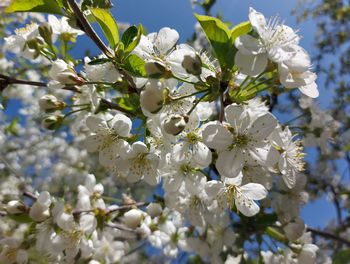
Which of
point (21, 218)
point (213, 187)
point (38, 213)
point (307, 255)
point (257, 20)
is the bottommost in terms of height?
point (307, 255)

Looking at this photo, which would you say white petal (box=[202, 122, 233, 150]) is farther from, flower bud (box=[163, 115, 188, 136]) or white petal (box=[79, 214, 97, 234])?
white petal (box=[79, 214, 97, 234])

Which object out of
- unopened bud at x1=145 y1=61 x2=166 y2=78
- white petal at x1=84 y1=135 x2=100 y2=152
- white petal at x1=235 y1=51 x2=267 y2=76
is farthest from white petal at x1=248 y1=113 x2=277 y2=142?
white petal at x1=84 y1=135 x2=100 y2=152

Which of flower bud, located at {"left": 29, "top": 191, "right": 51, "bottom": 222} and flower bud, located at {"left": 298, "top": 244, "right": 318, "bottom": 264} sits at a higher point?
flower bud, located at {"left": 29, "top": 191, "right": 51, "bottom": 222}

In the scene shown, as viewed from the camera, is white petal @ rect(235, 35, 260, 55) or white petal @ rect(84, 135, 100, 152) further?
white petal @ rect(84, 135, 100, 152)

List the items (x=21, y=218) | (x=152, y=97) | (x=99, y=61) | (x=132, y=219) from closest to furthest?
1. (x=152, y=97)
2. (x=99, y=61)
3. (x=21, y=218)
4. (x=132, y=219)

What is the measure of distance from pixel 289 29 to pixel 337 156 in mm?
3780

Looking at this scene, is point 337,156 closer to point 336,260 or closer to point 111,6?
point 336,260

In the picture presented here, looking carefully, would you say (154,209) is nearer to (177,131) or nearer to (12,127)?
(177,131)

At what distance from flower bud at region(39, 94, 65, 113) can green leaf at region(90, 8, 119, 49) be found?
41 cm

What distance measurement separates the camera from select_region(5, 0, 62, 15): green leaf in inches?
54.2

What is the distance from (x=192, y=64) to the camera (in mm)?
1218

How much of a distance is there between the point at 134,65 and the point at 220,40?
31 cm

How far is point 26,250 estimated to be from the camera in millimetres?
1702

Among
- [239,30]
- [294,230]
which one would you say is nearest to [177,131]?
[239,30]
